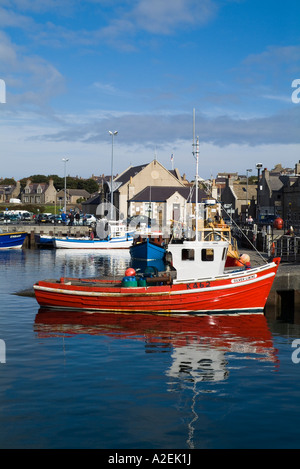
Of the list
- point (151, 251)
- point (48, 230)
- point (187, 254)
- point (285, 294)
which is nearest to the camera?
point (187, 254)

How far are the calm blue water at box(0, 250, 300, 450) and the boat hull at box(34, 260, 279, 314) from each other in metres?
0.76

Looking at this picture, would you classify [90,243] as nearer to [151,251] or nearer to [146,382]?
[151,251]

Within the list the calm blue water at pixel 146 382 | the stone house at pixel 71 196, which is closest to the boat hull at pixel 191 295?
the calm blue water at pixel 146 382

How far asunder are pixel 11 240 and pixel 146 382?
5835 cm

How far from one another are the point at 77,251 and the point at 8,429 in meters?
57.4

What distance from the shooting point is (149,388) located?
15227mm

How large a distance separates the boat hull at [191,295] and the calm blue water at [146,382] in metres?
0.76

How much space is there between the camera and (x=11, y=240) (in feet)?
232

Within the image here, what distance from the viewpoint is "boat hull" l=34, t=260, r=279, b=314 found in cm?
2550

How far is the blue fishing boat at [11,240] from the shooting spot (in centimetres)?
7025

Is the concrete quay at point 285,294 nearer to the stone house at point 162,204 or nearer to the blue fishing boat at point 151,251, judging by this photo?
the blue fishing boat at point 151,251

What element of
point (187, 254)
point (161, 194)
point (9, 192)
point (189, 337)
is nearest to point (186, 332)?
point (189, 337)
